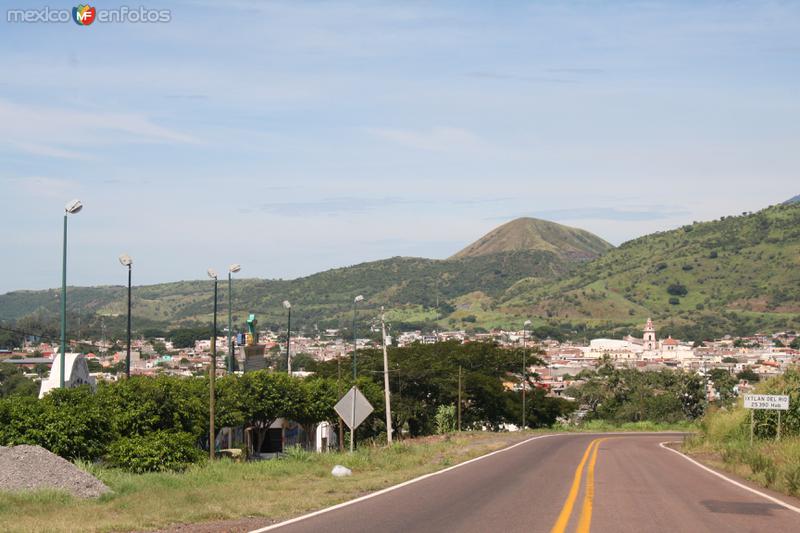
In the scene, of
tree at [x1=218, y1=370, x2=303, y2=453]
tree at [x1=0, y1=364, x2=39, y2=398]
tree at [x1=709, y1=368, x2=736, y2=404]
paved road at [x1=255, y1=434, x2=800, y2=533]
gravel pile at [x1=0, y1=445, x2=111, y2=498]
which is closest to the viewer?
paved road at [x1=255, y1=434, x2=800, y2=533]

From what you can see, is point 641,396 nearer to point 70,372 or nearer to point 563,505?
point 70,372

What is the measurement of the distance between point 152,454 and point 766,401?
18649mm

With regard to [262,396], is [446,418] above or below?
below

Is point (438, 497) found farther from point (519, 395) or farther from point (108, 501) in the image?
point (519, 395)

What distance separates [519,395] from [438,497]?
68007 mm

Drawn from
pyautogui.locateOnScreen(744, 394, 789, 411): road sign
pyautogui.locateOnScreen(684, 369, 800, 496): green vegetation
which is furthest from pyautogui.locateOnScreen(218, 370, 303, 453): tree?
pyautogui.locateOnScreen(744, 394, 789, 411): road sign

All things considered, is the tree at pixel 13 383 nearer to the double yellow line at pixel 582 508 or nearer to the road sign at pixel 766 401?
the road sign at pixel 766 401

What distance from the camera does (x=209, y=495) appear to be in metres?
17.6

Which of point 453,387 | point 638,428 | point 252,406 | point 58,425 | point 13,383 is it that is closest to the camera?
point 58,425

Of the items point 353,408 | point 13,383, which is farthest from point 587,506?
point 13,383

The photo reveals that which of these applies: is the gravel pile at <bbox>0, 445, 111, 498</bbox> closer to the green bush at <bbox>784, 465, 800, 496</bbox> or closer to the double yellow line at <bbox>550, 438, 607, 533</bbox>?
the double yellow line at <bbox>550, 438, 607, 533</bbox>

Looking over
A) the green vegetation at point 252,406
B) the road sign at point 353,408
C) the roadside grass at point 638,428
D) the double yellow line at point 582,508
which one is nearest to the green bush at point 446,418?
the green vegetation at point 252,406

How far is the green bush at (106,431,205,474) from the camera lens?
2584 cm

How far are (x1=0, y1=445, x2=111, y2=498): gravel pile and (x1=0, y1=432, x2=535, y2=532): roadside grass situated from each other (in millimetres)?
477
